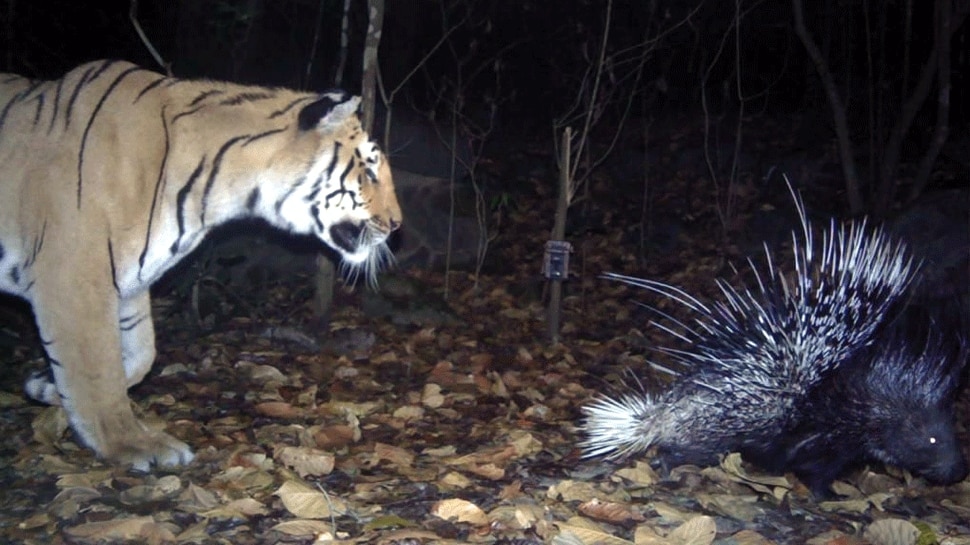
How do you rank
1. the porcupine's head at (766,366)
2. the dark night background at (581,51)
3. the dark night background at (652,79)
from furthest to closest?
1. the dark night background at (581,51)
2. the dark night background at (652,79)
3. the porcupine's head at (766,366)

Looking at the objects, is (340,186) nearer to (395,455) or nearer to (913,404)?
(395,455)

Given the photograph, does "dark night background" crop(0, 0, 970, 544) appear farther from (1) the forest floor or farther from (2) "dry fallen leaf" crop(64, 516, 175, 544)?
(2) "dry fallen leaf" crop(64, 516, 175, 544)

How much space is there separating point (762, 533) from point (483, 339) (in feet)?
11.7

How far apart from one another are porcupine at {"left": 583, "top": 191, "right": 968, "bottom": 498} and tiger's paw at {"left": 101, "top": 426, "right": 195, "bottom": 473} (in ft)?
6.48

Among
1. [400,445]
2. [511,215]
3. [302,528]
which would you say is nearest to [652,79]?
[511,215]

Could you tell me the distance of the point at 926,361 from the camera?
543 cm

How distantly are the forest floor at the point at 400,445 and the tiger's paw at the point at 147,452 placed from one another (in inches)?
2.9

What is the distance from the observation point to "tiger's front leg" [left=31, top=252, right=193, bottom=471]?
4578 mm

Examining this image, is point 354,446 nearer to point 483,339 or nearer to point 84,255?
point 84,255

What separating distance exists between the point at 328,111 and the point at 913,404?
3.43 m

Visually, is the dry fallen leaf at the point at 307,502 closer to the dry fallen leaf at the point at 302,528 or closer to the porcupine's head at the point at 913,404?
the dry fallen leaf at the point at 302,528

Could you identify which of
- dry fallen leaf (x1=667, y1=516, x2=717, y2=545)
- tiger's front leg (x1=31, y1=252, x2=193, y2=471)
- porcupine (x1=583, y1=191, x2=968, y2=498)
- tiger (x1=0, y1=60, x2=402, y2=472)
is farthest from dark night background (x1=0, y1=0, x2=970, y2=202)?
dry fallen leaf (x1=667, y1=516, x2=717, y2=545)

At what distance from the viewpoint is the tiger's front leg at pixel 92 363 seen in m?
4.58

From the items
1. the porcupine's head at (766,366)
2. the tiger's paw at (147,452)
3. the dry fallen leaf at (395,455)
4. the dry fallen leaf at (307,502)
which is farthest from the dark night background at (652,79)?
the dry fallen leaf at (307,502)
